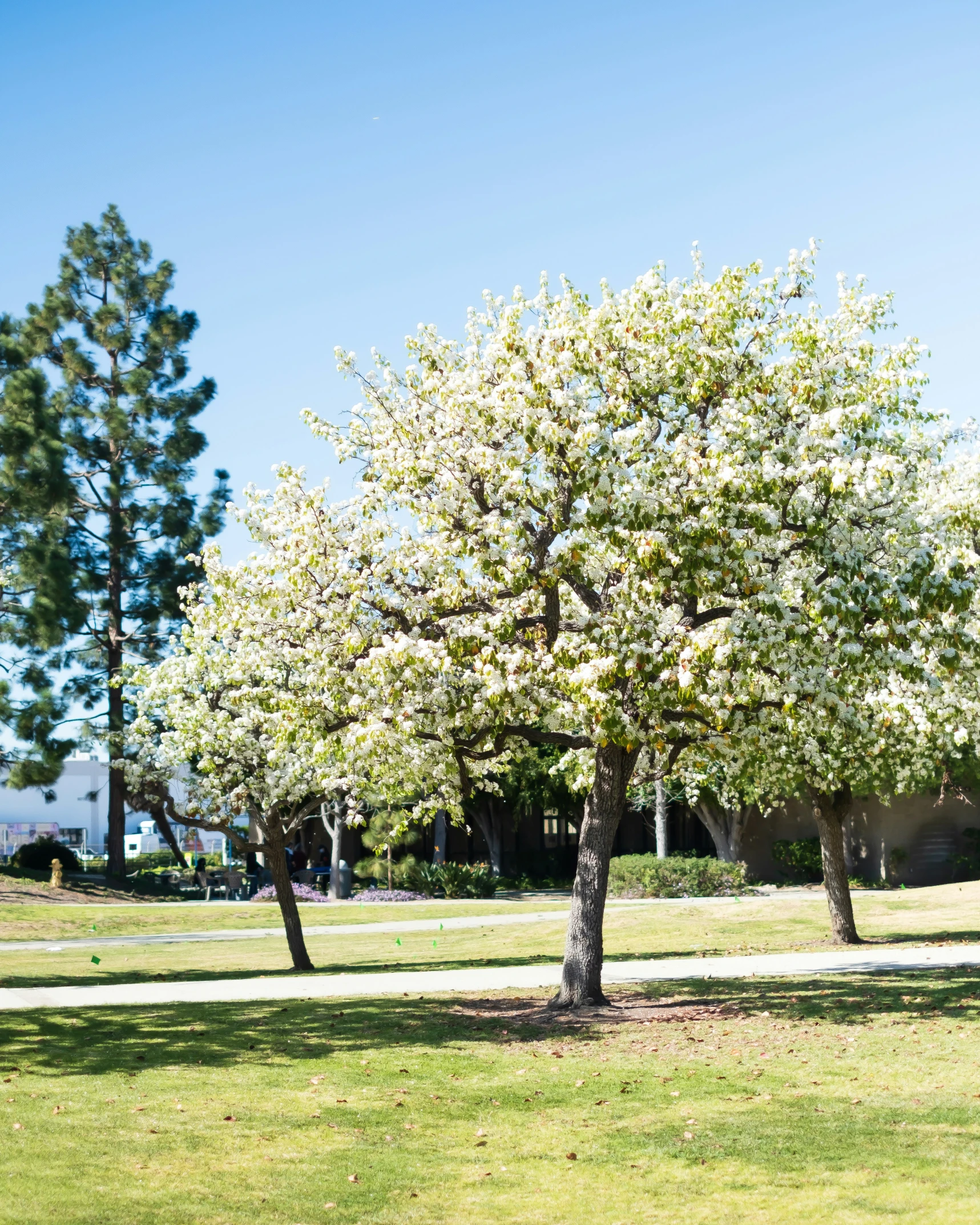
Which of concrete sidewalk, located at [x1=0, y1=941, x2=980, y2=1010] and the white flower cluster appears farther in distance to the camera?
concrete sidewalk, located at [x1=0, y1=941, x2=980, y2=1010]

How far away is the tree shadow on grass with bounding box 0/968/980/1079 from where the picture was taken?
1065 centimetres

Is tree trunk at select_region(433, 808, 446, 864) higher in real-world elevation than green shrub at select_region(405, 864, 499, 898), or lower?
higher

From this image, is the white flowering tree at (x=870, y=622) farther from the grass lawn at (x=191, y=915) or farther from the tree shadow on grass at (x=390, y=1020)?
the grass lawn at (x=191, y=915)

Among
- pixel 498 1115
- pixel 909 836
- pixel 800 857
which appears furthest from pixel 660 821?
pixel 498 1115

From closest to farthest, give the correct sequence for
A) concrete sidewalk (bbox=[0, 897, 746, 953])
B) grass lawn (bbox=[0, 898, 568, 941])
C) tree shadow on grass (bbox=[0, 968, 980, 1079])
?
tree shadow on grass (bbox=[0, 968, 980, 1079]) < concrete sidewalk (bbox=[0, 897, 746, 953]) < grass lawn (bbox=[0, 898, 568, 941])

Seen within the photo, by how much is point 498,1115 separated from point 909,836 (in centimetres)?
3276

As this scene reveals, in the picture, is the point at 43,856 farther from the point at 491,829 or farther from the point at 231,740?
the point at 231,740

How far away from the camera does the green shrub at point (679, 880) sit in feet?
113

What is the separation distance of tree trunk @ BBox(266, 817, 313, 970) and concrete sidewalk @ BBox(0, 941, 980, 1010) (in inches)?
47.2

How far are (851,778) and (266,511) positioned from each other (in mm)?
9833

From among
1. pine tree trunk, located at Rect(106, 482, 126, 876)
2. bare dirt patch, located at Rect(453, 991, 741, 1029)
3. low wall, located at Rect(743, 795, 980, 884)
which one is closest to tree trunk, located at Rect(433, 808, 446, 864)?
pine tree trunk, located at Rect(106, 482, 126, 876)

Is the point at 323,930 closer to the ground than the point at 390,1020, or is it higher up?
closer to the ground

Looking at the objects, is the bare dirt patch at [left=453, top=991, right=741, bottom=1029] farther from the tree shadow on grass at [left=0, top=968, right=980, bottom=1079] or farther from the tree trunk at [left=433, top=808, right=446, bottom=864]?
the tree trunk at [left=433, top=808, right=446, bottom=864]

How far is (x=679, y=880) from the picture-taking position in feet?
113
